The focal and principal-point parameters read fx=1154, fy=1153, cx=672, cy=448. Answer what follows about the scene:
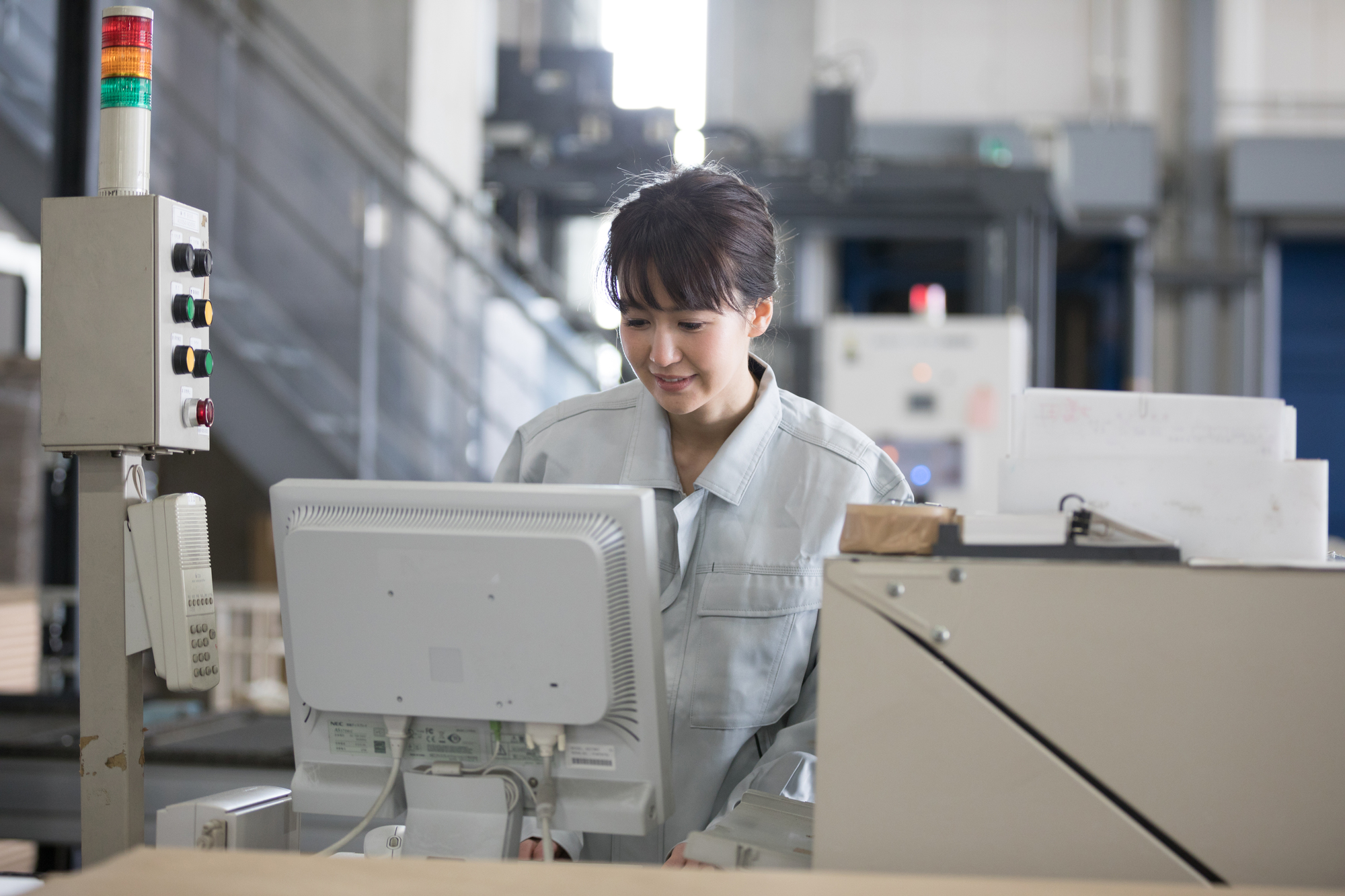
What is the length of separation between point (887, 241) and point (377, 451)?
210 inches

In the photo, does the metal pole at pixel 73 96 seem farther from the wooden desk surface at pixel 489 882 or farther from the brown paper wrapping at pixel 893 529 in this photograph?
the brown paper wrapping at pixel 893 529

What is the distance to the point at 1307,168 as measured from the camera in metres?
7.43

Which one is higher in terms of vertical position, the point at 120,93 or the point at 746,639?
the point at 120,93

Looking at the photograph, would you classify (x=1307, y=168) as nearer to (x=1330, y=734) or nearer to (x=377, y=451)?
(x=377, y=451)

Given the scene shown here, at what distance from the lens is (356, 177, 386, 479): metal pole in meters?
4.13

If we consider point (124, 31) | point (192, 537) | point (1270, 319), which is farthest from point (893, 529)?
point (1270, 319)

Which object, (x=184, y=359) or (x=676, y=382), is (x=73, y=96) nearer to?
(x=184, y=359)

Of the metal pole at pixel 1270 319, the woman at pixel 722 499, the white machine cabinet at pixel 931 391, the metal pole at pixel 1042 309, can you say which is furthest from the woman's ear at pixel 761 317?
the metal pole at pixel 1270 319

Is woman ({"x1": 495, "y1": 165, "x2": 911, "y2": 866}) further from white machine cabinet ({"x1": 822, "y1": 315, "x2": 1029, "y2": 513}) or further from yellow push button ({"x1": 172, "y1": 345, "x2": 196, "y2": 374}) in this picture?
white machine cabinet ({"x1": 822, "y1": 315, "x2": 1029, "y2": 513})

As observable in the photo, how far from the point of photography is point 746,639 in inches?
60.4

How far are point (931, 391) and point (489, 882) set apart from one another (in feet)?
13.8

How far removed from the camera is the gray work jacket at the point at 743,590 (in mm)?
1526

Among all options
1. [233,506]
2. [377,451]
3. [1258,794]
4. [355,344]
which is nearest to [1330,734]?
[1258,794]

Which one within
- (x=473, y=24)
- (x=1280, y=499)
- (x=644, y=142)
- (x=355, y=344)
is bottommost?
(x=1280, y=499)
